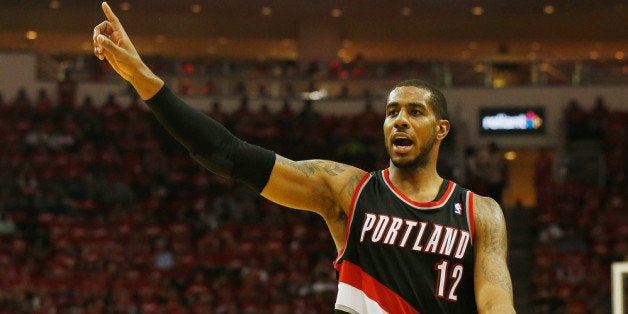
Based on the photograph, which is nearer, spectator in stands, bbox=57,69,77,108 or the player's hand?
the player's hand

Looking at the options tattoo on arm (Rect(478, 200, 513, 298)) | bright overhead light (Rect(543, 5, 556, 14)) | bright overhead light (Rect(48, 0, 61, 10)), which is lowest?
tattoo on arm (Rect(478, 200, 513, 298))

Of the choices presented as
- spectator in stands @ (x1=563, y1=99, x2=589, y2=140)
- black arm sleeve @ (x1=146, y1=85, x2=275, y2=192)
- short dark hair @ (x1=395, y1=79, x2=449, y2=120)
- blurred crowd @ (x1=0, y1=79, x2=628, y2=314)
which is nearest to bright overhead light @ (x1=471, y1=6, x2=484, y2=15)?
spectator in stands @ (x1=563, y1=99, x2=589, y2=140)

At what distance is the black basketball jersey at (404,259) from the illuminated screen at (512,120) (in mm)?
20111

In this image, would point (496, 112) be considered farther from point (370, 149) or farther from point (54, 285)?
point (54, 285)

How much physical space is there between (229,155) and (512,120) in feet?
67.9

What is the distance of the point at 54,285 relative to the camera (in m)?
17.2

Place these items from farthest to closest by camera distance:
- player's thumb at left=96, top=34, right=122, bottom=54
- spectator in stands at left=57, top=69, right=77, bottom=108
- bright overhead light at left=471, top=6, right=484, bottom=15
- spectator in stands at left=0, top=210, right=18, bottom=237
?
bright overhead light at left=471, top=6, right=484, bottom=15, spectator in stands at left=57, top=69, right=77, bottom=108, spectator in stands at left=0, top=210, right=18, bottom=237, player's thumb at left=96, top=34, right=122, bottom=54

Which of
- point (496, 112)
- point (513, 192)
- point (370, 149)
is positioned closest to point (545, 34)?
point (513, 192)

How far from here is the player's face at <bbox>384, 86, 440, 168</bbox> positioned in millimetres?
3941

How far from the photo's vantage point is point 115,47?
11.8 ft

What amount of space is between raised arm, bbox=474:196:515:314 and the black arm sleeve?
2.86 ft

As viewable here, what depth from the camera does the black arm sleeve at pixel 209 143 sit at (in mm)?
3652

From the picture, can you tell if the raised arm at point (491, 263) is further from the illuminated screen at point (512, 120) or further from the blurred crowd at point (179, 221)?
the illuminated screen at point (512, 120)

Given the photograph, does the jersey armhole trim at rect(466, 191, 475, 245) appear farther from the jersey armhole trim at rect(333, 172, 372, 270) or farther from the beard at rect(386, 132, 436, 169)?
the jersey armhole trim at rect(333, 172, 372, 270)
